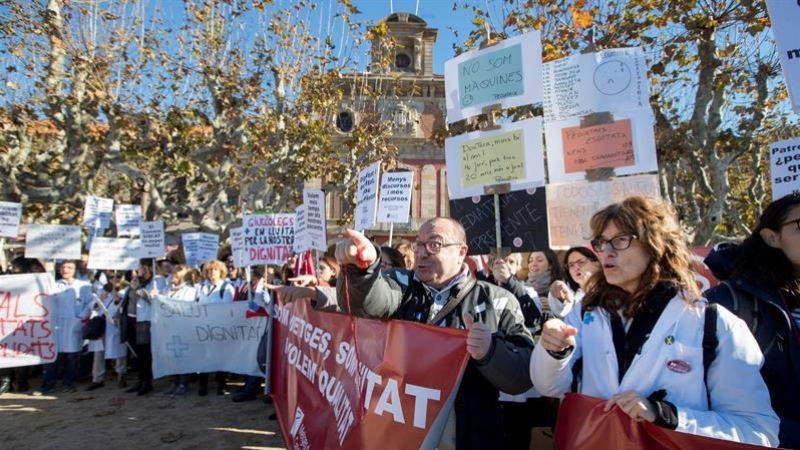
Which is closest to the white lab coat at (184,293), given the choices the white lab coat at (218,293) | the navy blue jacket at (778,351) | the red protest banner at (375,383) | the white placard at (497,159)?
the white lab coat at (218,293)

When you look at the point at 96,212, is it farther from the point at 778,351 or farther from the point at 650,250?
the point at 778,351

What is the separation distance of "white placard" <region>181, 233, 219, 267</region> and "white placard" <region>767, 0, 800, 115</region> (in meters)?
9.62

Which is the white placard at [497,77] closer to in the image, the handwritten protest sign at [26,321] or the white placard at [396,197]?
the white placard at [396,197]

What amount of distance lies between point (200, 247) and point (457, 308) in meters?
9.18

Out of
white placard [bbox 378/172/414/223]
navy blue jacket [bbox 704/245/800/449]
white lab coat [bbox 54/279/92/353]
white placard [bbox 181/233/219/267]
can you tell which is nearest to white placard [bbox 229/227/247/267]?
white placard [bbox 181/233/219/267]

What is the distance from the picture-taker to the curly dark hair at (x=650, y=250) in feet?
A: 6.22

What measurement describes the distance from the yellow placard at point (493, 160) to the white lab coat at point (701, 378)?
8.56 feet

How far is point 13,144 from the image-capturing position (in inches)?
477

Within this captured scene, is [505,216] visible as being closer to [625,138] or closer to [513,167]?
[513,167]

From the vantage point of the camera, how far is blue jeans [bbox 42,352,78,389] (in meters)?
8.00

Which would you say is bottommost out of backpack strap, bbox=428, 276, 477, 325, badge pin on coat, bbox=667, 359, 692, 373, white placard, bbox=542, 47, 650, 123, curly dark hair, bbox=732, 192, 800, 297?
badge pin on coat, bbox=667, 359, 692, 373

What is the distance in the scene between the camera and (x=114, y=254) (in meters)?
9.21

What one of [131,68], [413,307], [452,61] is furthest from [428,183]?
[413,307]

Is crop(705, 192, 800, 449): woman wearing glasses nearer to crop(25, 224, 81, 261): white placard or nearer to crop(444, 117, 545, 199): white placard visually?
crop(444, 117, 545, 199): white placard
